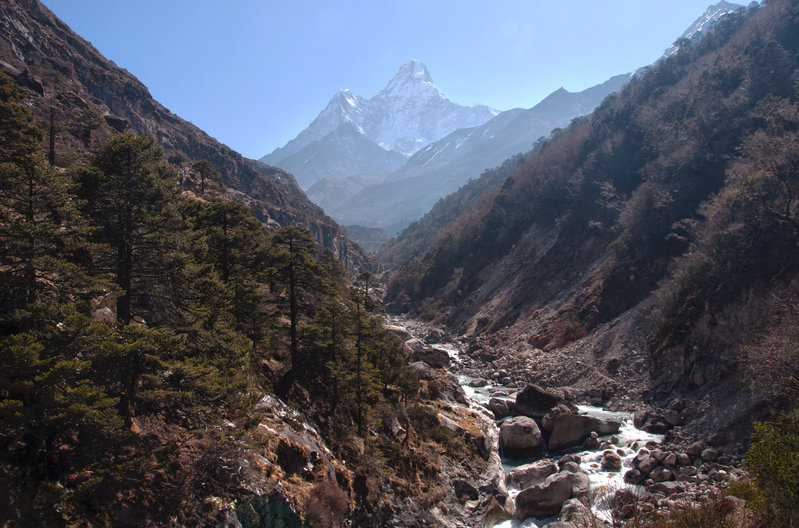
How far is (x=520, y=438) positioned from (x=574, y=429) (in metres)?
3.25

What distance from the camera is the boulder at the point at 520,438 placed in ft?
75.5

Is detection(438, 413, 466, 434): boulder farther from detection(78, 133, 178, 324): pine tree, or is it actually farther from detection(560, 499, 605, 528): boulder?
detection(78, 133, 178, 324): pine tree

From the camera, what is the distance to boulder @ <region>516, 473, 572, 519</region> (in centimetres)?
1700

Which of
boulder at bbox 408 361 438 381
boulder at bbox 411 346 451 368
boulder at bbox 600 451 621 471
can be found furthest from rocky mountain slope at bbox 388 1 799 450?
boulder at bbox 408 361 438 381

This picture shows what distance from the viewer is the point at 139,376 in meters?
A: 10.2

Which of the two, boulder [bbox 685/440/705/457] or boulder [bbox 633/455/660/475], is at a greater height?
boulder [bbox 633/455/660/475]

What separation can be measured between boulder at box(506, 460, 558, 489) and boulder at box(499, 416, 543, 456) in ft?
9.13

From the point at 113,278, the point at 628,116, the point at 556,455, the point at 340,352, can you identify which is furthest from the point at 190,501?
the point at 628,116

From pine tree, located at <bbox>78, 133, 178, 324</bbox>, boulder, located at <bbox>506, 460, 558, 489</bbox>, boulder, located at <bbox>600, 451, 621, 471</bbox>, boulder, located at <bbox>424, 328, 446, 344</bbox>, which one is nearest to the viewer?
pine tree, located at <bbox>78, 133, 178, 324</bbox>

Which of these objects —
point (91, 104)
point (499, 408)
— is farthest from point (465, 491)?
point (91, 104)

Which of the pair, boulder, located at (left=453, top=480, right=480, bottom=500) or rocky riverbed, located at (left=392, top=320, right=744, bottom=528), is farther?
boulder, located at (left=453, top=480, right=480, bottom=500)

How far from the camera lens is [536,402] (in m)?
27.2

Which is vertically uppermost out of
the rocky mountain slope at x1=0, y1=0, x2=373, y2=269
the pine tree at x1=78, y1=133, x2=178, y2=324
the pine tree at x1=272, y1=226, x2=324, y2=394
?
the rocky mountain slope at x1=0, y1=0, x2=373, y2=269

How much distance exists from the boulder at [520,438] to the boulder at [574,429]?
91 cm
